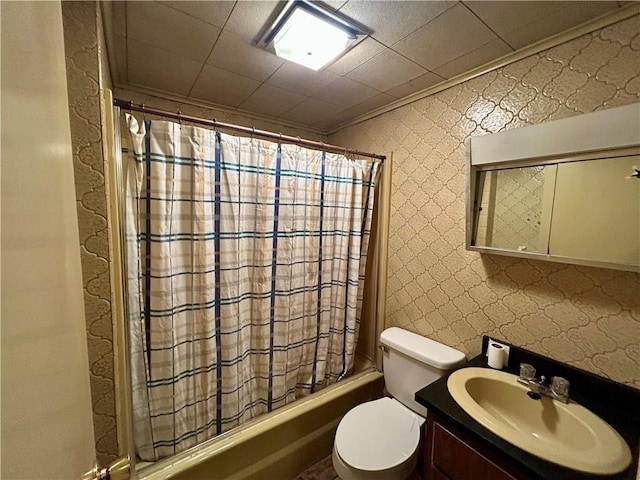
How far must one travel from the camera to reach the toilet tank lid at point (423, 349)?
54.7 inches

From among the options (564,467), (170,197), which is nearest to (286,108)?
(170,197)

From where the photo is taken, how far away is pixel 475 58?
4.19 feet

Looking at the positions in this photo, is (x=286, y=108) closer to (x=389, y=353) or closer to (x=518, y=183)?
(x=518, y=183)

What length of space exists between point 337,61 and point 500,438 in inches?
67.1

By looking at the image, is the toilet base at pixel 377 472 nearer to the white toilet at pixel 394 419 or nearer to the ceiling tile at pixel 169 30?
the white toilet at pixel 394 419

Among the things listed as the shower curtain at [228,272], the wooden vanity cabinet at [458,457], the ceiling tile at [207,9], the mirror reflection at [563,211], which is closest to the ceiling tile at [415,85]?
the shower curtain at [228,272]

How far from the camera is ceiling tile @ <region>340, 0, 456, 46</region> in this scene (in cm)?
96

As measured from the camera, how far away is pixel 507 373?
4.08 ft

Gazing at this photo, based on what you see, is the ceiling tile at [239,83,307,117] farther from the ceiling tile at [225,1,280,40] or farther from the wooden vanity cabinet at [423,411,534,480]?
the wooden vanity cabinet at [423,411,534,480]

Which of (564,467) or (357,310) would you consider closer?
(564,467)

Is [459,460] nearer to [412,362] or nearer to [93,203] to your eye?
[412,362]

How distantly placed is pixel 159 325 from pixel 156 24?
4.16 ft

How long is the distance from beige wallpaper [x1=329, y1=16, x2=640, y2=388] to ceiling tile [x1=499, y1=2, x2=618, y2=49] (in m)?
0.08

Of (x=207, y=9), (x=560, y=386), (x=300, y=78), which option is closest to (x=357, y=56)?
(x=300, y=78)
